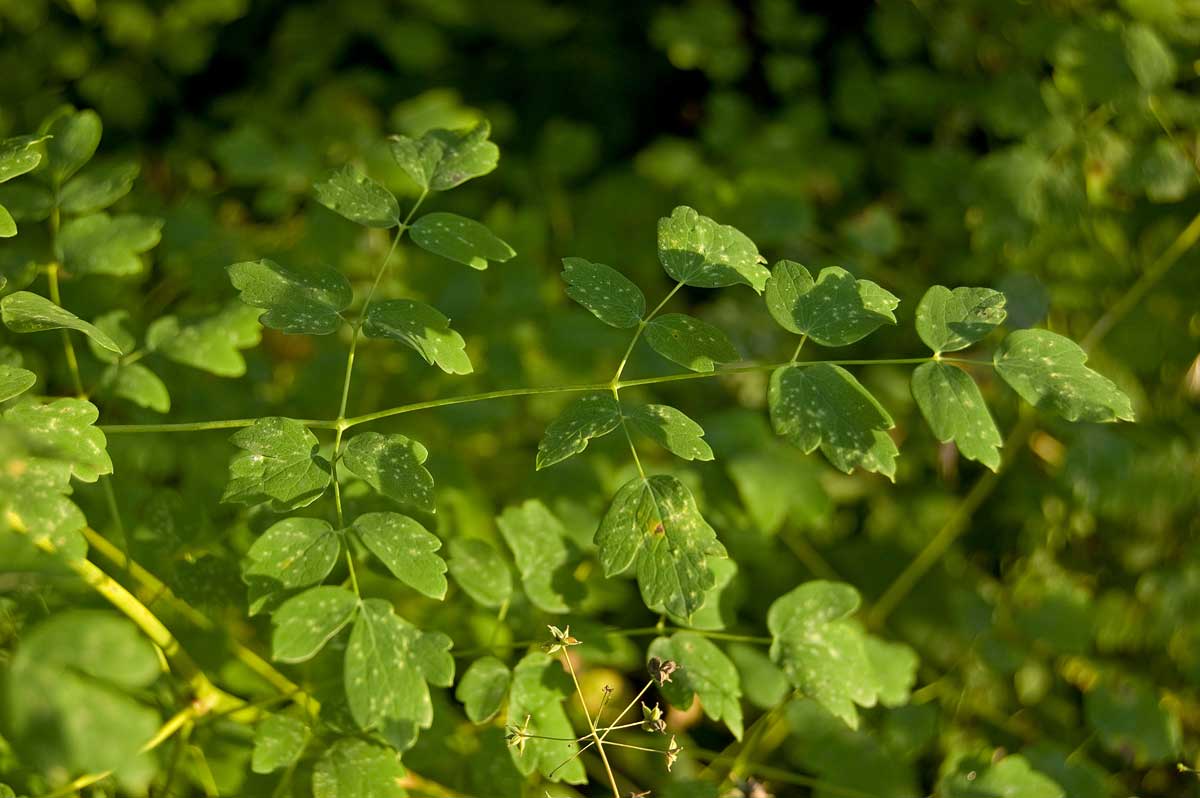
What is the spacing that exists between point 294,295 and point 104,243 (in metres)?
0.50

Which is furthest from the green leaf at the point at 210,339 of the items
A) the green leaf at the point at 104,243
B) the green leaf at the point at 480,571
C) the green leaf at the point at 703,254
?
the green leaf at the point at 703,254

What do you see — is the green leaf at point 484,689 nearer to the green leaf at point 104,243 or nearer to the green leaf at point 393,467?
the green leaf at point 393,467

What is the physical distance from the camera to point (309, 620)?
1.15 m

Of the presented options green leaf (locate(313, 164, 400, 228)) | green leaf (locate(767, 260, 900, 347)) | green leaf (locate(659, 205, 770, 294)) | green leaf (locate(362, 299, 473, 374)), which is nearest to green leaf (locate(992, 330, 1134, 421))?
green leaf (locate(767, 260, 900, 347))

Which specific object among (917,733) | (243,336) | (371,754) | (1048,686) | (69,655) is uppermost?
(69,655)

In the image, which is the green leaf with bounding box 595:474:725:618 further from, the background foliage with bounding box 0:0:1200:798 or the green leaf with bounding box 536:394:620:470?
the background foliage with bounding box 0:0:1200:798

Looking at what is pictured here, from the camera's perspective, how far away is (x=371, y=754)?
4.16ft

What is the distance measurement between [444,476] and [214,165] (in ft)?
5.26

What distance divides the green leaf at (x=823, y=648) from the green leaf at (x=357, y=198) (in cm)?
82

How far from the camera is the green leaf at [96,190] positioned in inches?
59.9

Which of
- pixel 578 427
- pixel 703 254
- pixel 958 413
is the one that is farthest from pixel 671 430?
pixel 958 413

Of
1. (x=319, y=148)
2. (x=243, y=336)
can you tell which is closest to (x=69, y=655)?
(x=243, y=336)

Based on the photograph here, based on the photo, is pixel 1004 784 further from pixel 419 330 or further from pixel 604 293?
pixel 419 330

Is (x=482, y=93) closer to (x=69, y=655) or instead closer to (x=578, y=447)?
(x=578, y=447)
